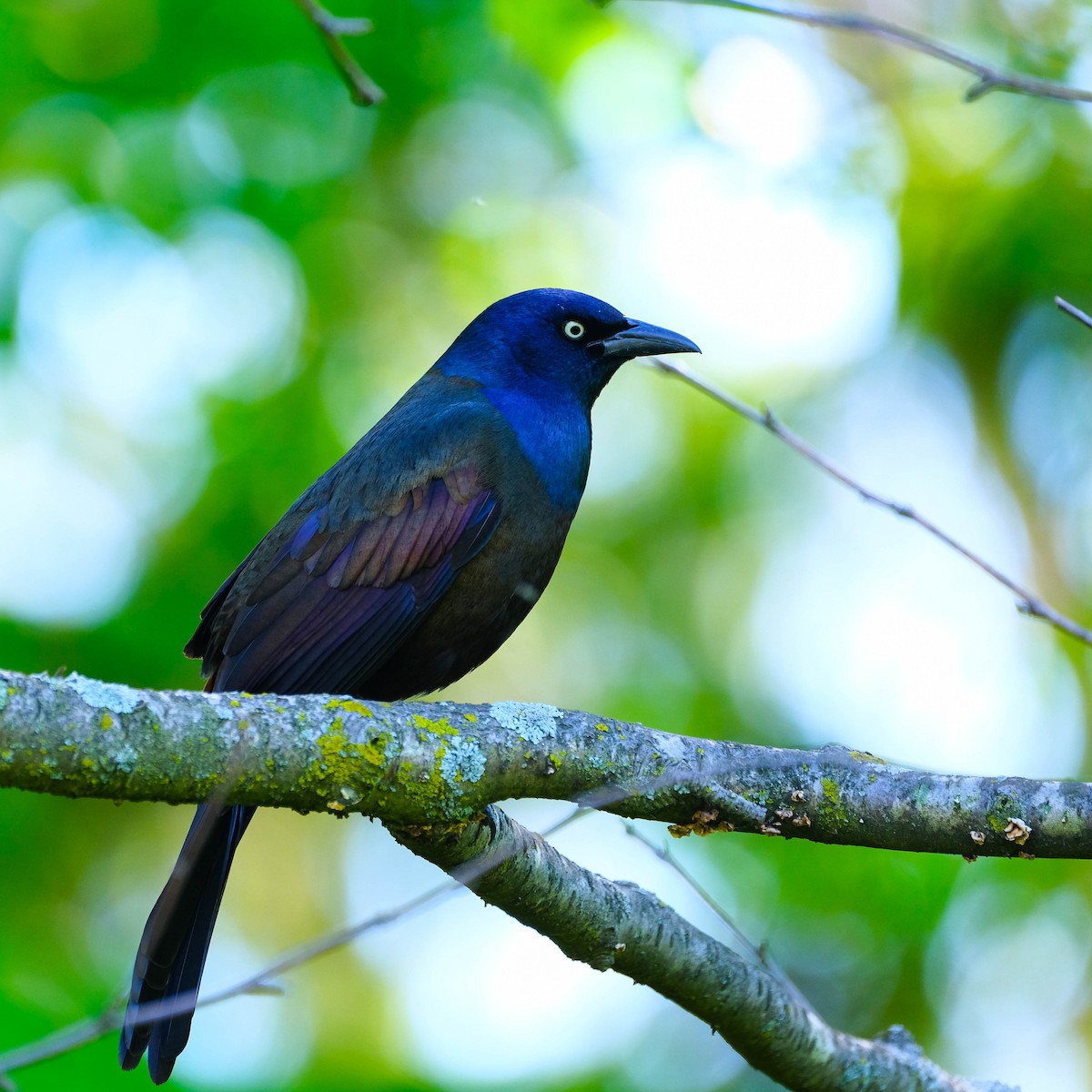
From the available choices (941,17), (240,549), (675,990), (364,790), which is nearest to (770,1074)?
(675,990)

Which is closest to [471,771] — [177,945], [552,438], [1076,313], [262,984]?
[262,984]

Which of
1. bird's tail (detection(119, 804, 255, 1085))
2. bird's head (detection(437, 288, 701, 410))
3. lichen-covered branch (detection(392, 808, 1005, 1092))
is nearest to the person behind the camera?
lichen-covered branch (detection(392, 808, 1005, 1092))

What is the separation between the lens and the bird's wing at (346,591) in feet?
12.5

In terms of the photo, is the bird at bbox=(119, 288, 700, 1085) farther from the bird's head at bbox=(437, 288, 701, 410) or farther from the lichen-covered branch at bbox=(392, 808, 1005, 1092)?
the lichen-covered branch at bbox=(392, 808, 1005, 1092)

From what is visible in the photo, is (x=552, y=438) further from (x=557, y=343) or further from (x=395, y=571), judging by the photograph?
(x=395, y=571)

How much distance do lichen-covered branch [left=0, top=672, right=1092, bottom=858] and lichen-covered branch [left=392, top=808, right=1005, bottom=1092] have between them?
1.13 feet

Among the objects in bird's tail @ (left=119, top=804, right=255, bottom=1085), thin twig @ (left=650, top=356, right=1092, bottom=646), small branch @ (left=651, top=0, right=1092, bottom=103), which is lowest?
bird's tail @ (left=119, top=804, right=255, bottom=1085)

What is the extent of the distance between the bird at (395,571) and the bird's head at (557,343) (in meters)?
0.20

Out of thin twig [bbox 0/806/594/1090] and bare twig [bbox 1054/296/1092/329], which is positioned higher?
bare twig [bbox 1054/296/1092/329]

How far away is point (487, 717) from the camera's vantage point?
2730mm

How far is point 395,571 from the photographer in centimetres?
389

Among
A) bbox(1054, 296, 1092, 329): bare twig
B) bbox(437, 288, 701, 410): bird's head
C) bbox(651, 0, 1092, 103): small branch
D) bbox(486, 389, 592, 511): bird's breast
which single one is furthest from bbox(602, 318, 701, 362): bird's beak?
bbox(1054, 296, 1092, 329): bare twig

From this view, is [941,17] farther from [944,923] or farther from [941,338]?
[944,923]

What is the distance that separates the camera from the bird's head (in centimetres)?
465
